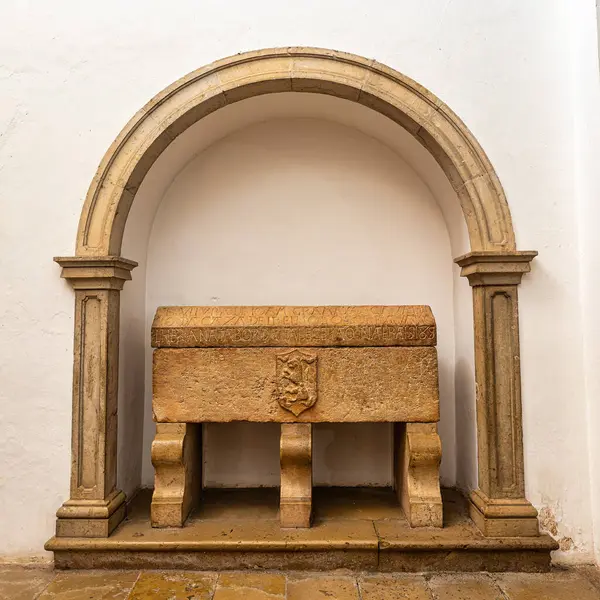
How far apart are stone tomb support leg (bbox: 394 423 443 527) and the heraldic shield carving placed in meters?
0.60

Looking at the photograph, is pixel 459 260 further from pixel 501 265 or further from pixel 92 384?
pixel 92 384

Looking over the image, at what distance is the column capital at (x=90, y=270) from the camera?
107 inches

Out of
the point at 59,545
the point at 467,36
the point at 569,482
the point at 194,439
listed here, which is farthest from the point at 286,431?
the point at 467,36

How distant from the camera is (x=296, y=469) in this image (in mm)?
2795

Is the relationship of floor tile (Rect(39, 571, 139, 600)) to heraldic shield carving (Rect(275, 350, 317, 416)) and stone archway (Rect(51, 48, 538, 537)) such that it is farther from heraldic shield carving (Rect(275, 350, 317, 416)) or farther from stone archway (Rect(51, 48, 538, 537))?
heraldic shield carving (Rect(275, 350, 317, 416))

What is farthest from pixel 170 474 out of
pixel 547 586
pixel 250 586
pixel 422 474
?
pixel 547 586

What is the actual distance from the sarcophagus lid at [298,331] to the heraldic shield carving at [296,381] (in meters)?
0.08

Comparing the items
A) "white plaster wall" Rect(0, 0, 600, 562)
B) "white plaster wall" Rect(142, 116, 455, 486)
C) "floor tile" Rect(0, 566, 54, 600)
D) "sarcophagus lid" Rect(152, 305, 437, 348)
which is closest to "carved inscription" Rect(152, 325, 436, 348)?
"sarcophagus lid" Rect(152, 305, 437, 348)

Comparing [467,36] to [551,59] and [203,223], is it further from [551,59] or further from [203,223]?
[203,223]

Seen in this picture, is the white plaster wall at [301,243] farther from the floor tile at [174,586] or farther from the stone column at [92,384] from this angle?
the floor tile at [174,586]

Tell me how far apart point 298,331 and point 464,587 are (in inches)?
59.6

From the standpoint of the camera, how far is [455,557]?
8.41ft

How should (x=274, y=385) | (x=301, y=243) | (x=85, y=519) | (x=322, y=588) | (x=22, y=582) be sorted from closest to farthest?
1. (x=322, y=588)
2. (x=22, y=582)
3. (x=85, y=519)
4. (x=274, y=385)
5. (x=301, y=243)

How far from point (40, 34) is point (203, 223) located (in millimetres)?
1431
